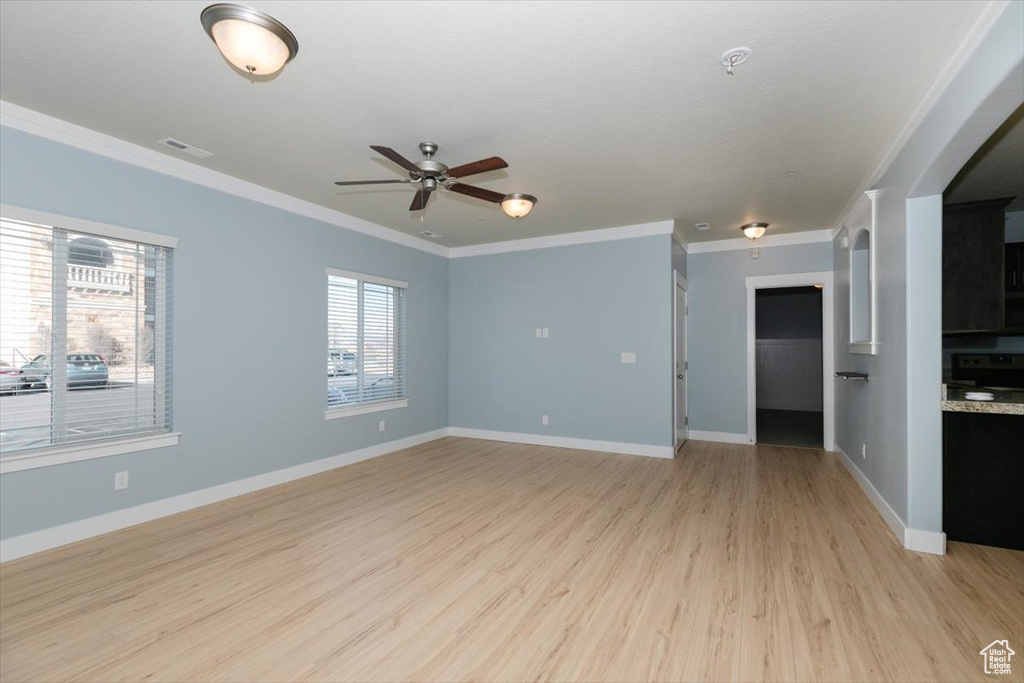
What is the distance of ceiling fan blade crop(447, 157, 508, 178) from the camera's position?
282 centimetres

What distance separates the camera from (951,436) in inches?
124

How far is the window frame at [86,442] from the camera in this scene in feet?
9.70

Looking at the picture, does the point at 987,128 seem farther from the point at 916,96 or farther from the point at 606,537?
the point at 606,537

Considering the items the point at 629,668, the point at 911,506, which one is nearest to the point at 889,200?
the point at 911,506

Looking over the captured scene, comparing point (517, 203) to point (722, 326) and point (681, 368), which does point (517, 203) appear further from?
point (722, 326)

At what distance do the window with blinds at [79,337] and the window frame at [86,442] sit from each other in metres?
0.04

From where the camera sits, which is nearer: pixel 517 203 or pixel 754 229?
pixel 517 203

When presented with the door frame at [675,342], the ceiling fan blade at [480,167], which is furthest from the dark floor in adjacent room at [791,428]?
the ceiling fan blade at [480,167]

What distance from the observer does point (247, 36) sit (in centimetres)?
198

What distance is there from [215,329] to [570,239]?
4219 millimetres

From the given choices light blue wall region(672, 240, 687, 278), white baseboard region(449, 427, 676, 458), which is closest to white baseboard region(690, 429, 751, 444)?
white baseboard region(449, 427, 676, 458)

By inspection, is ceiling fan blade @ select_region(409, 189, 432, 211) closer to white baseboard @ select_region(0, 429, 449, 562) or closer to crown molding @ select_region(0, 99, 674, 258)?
crown molding @ select_region(0, 99, 674, 258)

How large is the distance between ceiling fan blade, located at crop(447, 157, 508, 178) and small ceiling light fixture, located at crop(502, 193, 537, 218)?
649 millimetres

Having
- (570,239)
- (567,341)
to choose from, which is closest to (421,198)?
(570,239)
